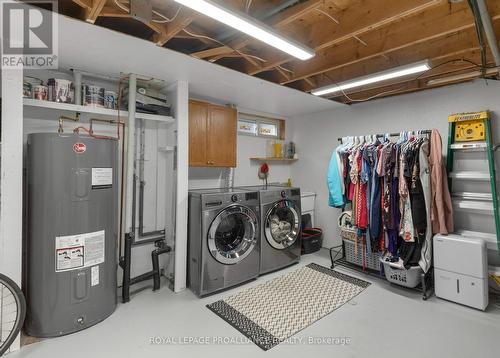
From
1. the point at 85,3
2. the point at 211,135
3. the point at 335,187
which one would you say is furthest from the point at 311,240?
the point at 85,3

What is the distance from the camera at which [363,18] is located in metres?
1.78

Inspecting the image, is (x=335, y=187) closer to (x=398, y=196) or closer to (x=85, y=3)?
(x=398, y=196)

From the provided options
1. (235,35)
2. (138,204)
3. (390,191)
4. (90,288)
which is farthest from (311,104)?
(90,288)

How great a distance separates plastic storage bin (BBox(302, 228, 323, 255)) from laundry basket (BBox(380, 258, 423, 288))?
1247 millimetres

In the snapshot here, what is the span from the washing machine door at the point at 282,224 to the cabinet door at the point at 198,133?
1132mm

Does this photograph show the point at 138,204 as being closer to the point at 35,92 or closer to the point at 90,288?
the point at 90,288

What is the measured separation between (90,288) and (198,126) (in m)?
2.07

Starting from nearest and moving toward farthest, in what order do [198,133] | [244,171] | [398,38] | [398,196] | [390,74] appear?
[398,38] → [390,74] → [398,196] → [198,133] → [244,171]

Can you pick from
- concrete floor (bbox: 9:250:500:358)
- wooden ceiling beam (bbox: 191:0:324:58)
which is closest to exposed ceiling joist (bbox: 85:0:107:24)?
wooden ceiling beam (bbox: 191:0:324:58)

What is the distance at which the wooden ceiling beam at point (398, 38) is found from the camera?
1.81 metres

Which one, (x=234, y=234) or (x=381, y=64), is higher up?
(x=381, y=64)

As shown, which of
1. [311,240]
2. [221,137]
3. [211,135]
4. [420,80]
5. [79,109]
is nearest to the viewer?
[79,109]

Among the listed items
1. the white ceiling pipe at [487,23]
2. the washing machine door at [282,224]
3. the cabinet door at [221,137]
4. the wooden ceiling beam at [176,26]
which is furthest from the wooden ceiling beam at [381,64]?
the wooden ceiling beam at [176,26]

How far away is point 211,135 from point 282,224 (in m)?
1.58
